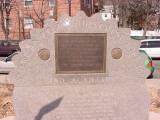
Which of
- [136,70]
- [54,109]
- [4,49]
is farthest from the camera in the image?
[4,49]

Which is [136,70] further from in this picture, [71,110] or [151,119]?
[71,110]

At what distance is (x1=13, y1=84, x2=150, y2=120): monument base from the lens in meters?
4.30

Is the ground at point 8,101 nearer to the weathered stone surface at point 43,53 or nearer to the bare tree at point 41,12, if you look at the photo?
the weathered stone surface at point 43,53

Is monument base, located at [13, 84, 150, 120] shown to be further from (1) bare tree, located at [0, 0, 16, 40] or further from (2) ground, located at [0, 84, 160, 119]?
(1) bare tree, located at [0, 0, 16, 40]

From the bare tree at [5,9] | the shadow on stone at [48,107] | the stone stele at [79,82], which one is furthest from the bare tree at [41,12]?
the shadow on stone at [48,107]

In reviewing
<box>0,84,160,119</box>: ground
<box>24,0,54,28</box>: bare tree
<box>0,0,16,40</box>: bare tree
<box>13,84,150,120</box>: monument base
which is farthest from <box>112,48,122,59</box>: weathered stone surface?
<box>0,0,16,40</box>: bare tree

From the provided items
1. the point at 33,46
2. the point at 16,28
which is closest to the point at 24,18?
the point at 16,28

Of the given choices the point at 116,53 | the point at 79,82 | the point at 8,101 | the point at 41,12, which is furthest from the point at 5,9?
the point at 116,53

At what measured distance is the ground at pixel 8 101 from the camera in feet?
17.6

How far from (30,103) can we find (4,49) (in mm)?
14998

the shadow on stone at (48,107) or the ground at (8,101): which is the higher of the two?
the shadow on stone at (48,107)

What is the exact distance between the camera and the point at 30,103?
4324 millimetres

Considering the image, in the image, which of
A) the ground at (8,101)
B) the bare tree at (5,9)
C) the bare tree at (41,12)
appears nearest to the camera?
the ground at (8,101)

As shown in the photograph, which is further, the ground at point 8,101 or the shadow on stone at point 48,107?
the ground at point 8,101
